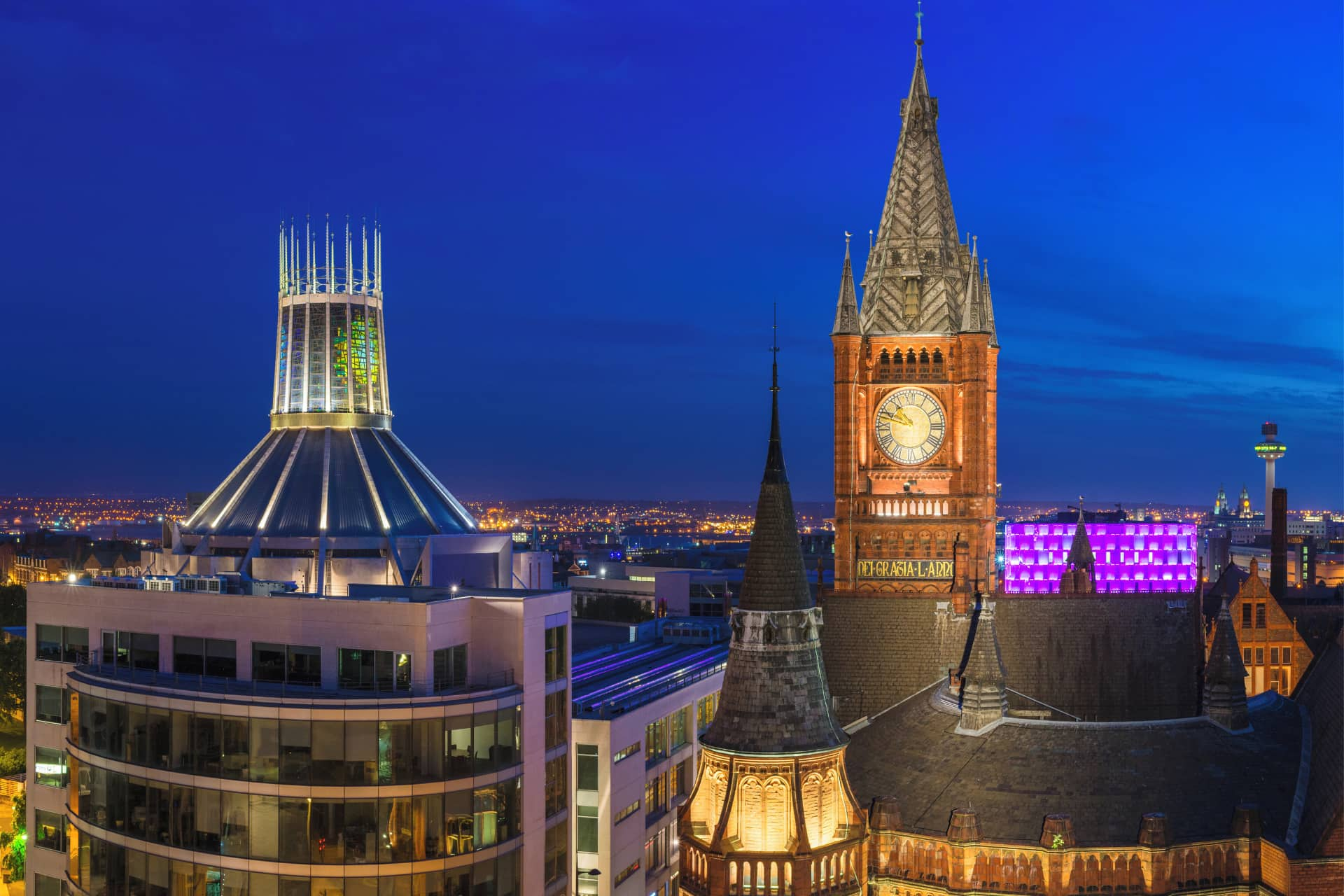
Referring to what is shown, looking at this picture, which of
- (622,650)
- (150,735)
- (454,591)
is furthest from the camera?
(622,650)

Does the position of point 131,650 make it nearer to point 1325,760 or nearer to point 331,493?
point 331,493

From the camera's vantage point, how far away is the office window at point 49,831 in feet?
205

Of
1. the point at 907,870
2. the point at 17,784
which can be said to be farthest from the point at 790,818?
the point at 17,784

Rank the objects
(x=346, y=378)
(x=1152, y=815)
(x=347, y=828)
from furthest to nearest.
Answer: (x=346, y=378), (x=347, y=828), (x=1152, y=815)

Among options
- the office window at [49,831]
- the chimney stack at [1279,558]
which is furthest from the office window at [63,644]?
the chimney stack at [1279,558]


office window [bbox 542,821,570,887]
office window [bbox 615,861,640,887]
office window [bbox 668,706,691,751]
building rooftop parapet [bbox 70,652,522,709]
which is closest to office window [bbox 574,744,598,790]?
office window [bbox 542,821,570,887]

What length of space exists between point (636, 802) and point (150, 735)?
22777 mm

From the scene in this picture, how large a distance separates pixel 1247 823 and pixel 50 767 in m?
53.1

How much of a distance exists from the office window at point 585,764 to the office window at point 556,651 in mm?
4108

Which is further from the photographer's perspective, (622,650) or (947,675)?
(622,650)

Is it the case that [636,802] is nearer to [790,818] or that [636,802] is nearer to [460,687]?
[460,687]

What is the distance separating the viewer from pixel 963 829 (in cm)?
3981

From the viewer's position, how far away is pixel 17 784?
267 feet

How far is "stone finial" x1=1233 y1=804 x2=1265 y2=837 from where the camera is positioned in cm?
3962
